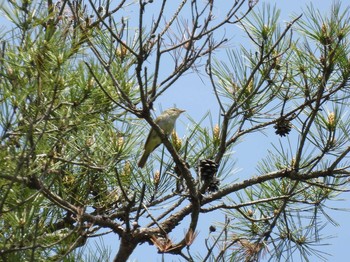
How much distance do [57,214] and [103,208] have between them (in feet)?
0.50

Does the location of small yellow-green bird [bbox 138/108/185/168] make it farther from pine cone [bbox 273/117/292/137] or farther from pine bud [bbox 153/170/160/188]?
pine cone [bbox 273/117/292/137]

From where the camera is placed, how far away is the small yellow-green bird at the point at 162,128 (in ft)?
7.70

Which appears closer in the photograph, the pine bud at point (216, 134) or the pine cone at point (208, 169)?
the pine cone at point (208, 169)

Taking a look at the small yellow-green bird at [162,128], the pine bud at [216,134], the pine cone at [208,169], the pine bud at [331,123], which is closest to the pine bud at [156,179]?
the small yellow-green bird at [162,128]

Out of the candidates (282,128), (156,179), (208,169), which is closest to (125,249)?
(208,169)

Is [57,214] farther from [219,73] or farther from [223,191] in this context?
[219,73]

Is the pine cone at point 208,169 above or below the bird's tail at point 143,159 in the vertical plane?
below

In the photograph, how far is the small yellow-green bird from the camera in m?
2.35

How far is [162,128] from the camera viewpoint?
2541 mm

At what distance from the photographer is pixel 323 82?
2.12m

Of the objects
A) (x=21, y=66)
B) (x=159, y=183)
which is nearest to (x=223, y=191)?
(x=159, y=183)

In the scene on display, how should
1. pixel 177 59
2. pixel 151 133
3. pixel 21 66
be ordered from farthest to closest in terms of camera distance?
pixel 151 133 → pixel 177 59 → pixel 21 66

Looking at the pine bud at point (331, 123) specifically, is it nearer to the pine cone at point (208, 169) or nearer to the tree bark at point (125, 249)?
the pine cone at point (208, 169)

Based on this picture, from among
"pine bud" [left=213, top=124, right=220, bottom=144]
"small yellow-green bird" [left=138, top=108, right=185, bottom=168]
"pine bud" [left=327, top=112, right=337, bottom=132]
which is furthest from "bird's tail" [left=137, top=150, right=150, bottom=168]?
"pine bud" [left=327, top=112, right=337, bottom=132]
